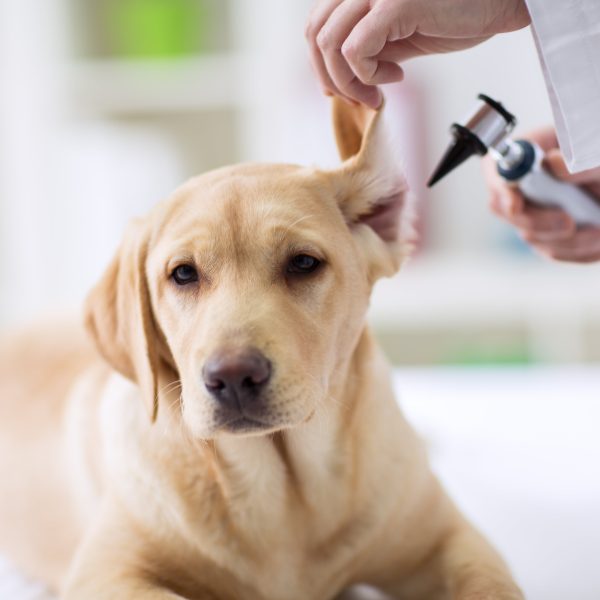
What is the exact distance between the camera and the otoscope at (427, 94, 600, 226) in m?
1.21

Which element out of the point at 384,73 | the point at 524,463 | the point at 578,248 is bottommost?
the point at 524,463

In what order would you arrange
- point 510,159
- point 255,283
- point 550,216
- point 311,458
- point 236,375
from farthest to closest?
point 550,216, point 510,159, point 311,458, point 255,283, point 236,375

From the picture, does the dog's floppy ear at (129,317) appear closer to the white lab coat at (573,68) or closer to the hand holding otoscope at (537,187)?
the hand holding otoscope at (537,187)

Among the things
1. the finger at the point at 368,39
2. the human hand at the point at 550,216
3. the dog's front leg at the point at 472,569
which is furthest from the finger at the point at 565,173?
the dog's front leg at the point at 472,569

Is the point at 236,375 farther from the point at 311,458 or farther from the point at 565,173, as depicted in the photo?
the point at 565,173

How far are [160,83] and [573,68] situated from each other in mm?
2463

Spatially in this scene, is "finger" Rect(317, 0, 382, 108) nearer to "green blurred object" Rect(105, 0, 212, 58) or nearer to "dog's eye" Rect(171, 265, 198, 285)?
"dog's eye" Rect(171, 265, 198, 285)

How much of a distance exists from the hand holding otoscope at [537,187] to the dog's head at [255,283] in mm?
137

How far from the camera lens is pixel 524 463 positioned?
5.52 feet

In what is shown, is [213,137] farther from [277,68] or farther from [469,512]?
[469,512]

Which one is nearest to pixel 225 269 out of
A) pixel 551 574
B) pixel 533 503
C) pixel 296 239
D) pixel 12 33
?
pixel 296 239

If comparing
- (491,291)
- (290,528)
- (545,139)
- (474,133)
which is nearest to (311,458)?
(290,528)

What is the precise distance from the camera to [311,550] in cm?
113

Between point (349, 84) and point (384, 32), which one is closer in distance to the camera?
point (384, 32)
